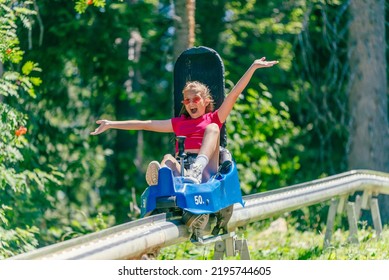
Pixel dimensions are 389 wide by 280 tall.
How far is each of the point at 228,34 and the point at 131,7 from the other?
387cm

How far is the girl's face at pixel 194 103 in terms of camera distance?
7227 millimetres

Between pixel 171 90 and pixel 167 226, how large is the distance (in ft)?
26.5

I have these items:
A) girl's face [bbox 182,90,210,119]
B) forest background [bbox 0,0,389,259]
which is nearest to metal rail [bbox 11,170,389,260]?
girl's face [bbox 182,90,210,119]

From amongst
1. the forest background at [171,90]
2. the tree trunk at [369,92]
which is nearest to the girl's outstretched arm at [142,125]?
the forest background at [171,90]

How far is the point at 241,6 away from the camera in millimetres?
15539

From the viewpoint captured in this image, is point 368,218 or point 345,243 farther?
point 368,218

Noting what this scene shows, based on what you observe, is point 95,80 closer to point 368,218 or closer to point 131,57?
point 131,57

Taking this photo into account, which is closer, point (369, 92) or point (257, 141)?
point (257, 141)

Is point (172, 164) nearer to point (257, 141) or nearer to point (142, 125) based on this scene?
point (142, 125)

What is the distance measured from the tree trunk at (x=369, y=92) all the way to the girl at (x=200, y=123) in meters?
6.21

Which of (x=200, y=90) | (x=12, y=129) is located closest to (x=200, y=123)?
(x=200, y=90)

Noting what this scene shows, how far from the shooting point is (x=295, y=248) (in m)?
9.51

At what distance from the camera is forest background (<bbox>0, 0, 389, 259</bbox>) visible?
1256 cm

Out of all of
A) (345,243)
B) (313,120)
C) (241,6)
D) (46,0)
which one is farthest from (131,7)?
(345,243)
